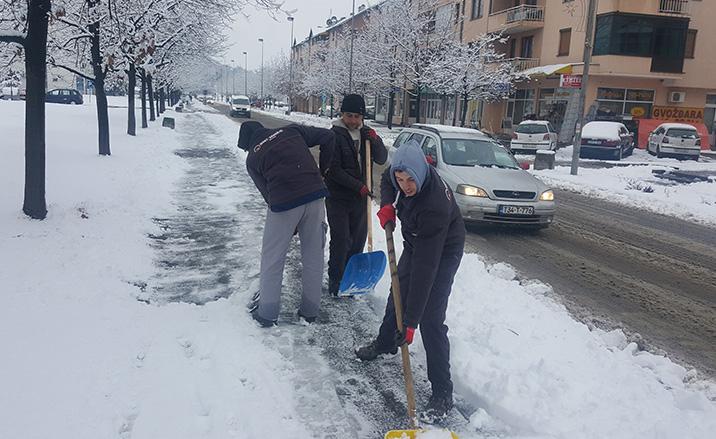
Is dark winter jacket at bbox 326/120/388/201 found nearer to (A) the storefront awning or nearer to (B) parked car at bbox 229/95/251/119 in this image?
(A) the storefront awning

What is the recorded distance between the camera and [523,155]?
2553 centimetres

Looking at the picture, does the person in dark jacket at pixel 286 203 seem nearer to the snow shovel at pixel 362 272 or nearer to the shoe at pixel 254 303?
the shoe at pixel 254 303

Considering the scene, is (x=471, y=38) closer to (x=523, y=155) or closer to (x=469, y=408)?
(x=523, y=155)

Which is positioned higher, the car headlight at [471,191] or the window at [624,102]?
the window at [624,102]

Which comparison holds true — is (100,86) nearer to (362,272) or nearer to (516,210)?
(516,210)

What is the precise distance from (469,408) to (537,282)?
3069 mm

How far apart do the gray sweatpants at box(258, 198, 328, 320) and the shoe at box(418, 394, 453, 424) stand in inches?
60.4

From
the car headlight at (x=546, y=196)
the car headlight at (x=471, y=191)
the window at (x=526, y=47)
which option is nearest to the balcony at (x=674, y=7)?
the window at (x=526, y=47)

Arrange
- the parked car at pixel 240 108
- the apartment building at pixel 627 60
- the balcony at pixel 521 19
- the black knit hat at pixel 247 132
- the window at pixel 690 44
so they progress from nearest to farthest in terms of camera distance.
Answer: the black knit hat at pixel 247 132 < the apartment building at pixel 627 60 < the window at pixel 690 44 < the balcony at pixel 521 19 < the parked car at pixel 240 108

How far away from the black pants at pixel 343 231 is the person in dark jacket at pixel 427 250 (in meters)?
1.41

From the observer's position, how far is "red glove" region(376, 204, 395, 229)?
11.9 ft

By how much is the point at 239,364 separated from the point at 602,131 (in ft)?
77.3

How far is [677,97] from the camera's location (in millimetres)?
31969

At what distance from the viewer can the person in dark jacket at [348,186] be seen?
204 inches
